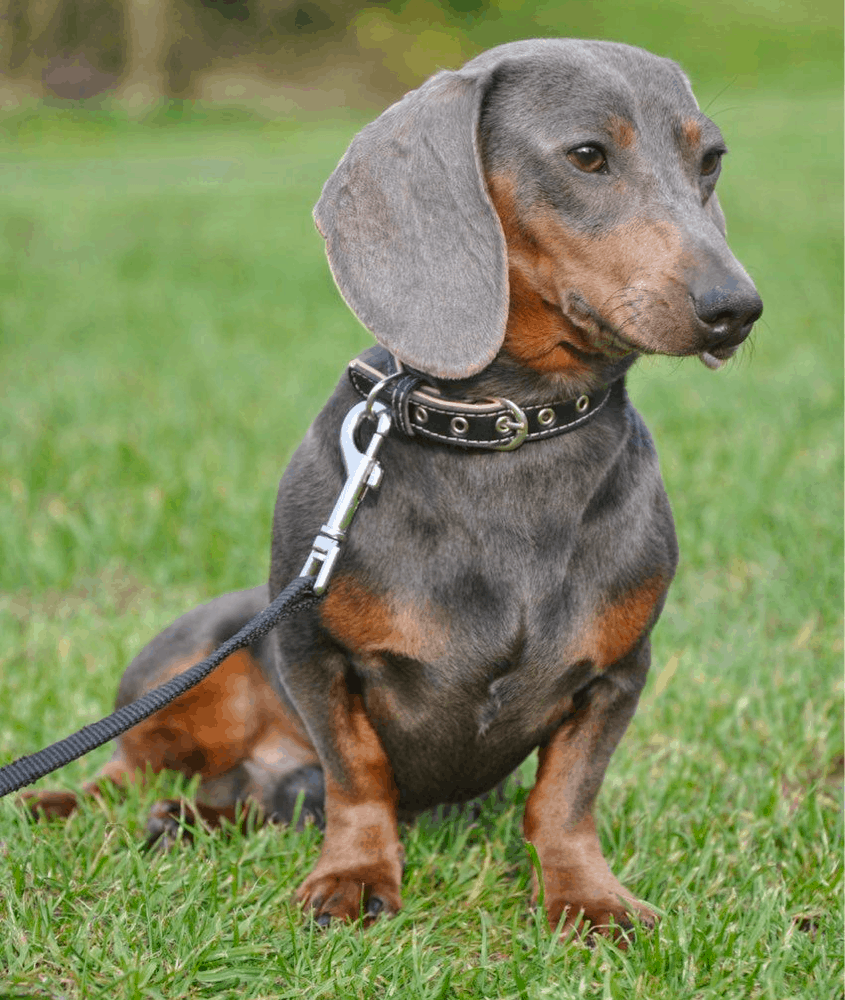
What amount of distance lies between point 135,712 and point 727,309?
1.21 metres

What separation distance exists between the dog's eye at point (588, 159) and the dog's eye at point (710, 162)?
0.87 feet

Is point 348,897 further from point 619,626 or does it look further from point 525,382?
point 525,382

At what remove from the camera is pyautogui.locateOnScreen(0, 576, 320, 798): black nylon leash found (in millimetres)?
1992

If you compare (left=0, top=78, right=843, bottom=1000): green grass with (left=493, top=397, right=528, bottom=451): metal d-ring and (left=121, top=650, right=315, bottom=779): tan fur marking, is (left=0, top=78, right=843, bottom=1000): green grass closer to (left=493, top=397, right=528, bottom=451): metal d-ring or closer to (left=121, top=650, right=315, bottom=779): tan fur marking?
(left=121, top=650, right=315, bottom=779): tan fur marking

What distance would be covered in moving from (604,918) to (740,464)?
132 inches

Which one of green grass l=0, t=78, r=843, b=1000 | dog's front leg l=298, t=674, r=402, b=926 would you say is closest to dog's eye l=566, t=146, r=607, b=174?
green grass l=0, t=78, r=843, b=1000

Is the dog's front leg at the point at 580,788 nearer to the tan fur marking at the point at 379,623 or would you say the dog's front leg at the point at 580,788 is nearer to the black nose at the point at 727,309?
the tan fur marking at the point at 379,623

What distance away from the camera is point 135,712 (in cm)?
210

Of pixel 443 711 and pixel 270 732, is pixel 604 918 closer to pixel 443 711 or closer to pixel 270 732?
pixel 443 711

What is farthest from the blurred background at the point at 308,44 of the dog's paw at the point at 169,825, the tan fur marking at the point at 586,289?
the tan fur marking at the point at 586,289

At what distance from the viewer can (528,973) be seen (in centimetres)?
220

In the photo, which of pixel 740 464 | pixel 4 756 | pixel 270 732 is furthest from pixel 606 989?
pixel 740 464

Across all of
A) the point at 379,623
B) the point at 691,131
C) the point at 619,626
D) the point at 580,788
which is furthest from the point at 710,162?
the point at 580,788

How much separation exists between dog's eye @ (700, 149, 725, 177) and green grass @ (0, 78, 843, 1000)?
13.7 inches
